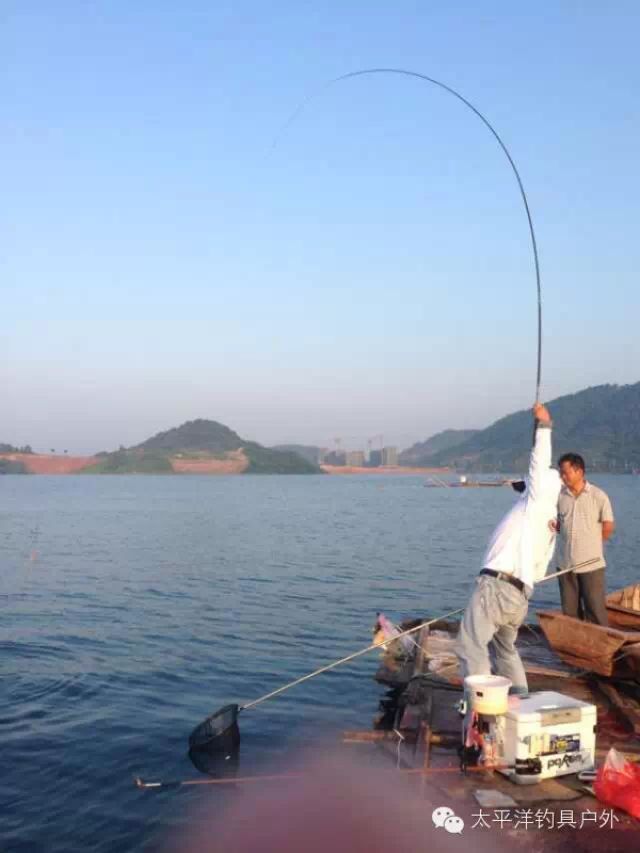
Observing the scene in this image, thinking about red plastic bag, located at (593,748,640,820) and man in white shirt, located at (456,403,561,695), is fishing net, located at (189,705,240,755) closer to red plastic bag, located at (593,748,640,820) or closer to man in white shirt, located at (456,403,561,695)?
man in white shirt, located at (456,403,561,695)

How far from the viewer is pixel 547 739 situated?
613 cm

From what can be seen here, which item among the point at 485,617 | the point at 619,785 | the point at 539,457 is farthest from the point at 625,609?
the point at 619,785

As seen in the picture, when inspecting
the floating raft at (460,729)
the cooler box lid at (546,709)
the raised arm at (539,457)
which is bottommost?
the floating raft at (460,729)

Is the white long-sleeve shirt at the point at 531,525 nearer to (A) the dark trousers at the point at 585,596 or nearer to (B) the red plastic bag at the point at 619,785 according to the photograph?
(B) the red plastic bag at the point at 619,785

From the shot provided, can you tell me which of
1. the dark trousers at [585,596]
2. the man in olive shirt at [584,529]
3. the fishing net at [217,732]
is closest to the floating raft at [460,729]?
the dark trousers at [585,596]

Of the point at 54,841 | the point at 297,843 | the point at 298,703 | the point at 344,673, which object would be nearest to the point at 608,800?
the point at 297,843

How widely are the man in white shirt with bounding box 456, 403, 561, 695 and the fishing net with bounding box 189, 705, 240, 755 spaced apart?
323cm

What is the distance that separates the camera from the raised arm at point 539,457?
6.71 m

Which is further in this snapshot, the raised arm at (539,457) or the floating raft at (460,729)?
the raised arm at (539,457)

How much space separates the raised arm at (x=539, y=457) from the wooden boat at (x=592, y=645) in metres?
2.72

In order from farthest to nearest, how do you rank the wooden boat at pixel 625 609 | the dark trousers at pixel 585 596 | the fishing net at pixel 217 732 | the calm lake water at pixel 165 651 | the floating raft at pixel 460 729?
1. the wooden boat at pixel 625 609
2. the dark trousers at pixel 585 596
3. the fishing net at pixel 217 732
4. the calm lake water at pixel 165 651
5. the floating raft at pixel 460 729

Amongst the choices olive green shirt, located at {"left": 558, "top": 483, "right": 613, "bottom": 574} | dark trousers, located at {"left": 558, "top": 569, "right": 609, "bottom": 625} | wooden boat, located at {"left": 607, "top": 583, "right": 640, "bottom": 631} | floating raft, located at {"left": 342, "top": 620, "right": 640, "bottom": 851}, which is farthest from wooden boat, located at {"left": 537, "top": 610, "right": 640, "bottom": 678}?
wooden boat, located at {"left": 607, "top": 583, "right": 640, "bottom": 631}

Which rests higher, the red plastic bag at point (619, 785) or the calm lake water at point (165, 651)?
the red plastic bag at point (619, 785)

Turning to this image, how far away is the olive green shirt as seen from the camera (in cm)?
920
